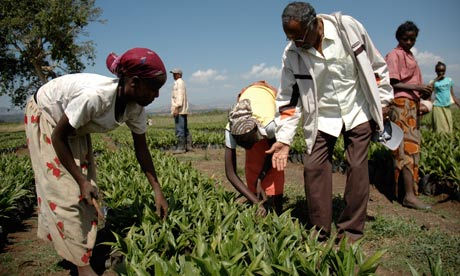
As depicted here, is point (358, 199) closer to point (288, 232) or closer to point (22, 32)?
point (288, 232)

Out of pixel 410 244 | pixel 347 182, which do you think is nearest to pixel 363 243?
pixel 410 244

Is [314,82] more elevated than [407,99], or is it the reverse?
[314,82]

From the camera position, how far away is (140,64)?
215 centimetres

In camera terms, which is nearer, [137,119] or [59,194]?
[59,194]

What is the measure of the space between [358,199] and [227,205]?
3.75ft

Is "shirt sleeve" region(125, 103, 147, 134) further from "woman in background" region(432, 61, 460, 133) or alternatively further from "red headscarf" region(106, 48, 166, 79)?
"woman in background" region(432, 61, 460, 133)

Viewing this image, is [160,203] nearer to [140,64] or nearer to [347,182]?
[140,64]

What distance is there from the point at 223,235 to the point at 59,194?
1217 millimetres

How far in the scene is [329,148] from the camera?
311 cm

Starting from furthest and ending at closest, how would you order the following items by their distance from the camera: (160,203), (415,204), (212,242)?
(415,204) → (160,203) → (212,242)

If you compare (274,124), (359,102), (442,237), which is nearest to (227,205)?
(274,124)

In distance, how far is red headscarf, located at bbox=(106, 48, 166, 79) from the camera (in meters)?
2.16

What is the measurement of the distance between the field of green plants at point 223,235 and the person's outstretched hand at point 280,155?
453mm

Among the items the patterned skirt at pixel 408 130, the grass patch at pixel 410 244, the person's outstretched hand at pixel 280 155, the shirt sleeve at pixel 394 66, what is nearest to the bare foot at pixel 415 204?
the patterned skirt at pixel 408 130
